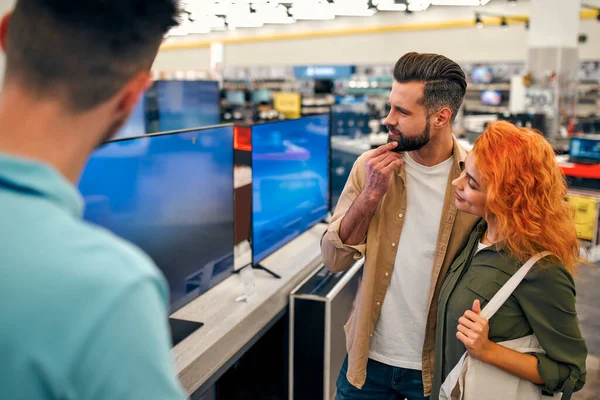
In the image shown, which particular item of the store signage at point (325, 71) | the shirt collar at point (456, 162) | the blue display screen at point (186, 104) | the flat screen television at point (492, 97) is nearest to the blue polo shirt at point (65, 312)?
the shirt collar at point (456, 162)

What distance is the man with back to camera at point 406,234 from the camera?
188 centimetres

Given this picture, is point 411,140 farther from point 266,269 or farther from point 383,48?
point 383,48

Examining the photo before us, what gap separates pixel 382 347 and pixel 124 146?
1.07 meters

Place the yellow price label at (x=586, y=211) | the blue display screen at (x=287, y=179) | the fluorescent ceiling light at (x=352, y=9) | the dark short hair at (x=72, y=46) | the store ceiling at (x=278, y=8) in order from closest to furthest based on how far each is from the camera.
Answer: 1. the dark short hair at (x=72, y=46)
2. the blue display screen at (x=287, y=179)
3. the yellow price label at (x=586, y=211)
4. the store ceiling at (x=278, y=8)
5. the fluorescent ceiling light at (x=352, y=9)

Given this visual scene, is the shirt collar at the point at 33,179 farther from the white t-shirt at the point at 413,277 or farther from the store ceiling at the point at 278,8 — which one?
the store ceiling at the point at 278,8

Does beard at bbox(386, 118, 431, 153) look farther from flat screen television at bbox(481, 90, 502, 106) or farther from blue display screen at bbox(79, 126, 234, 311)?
flat screen television at bbox(481, 90, 502, 106)

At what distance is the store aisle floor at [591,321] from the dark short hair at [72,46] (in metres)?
3.68

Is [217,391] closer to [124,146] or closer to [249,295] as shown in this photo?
[249,295]

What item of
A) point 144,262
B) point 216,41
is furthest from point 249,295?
point 216,41

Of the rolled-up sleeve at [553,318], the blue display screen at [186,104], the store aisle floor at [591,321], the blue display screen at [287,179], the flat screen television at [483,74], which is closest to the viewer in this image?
the rolled-up sleeve at [553,318]

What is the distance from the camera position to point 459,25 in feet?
56.2

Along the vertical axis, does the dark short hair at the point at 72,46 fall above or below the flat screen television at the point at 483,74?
below

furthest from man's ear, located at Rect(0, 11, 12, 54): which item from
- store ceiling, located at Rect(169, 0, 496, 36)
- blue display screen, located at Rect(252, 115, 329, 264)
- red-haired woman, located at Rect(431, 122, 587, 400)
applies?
store ceiling, located at Rect(169, 0, 496, 36)

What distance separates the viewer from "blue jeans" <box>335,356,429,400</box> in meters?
1.91
